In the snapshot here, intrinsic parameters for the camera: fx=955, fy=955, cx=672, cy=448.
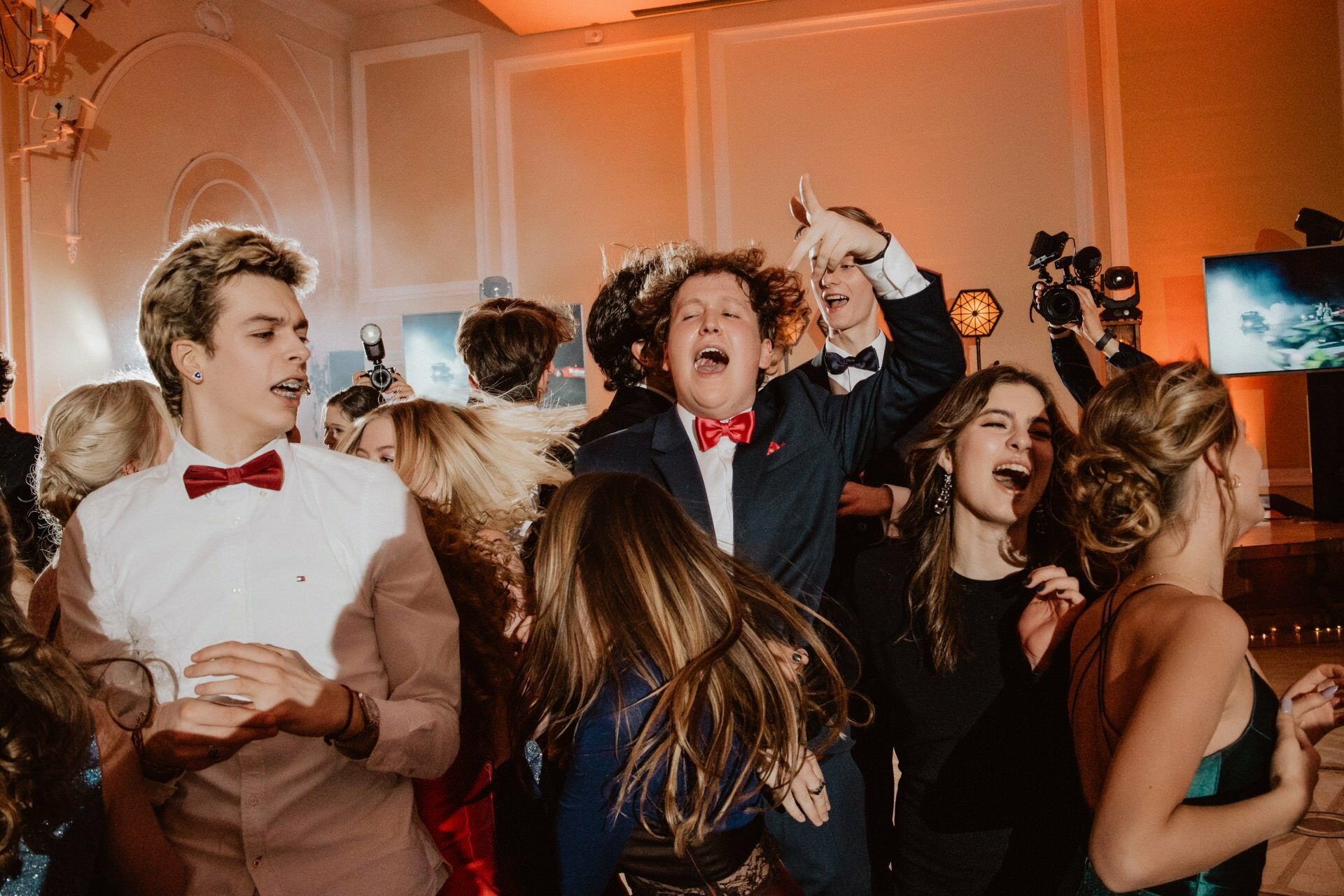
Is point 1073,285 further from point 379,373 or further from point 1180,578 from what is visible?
point 1180,578

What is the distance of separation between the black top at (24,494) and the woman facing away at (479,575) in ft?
3.88

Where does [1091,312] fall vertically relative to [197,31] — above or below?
below

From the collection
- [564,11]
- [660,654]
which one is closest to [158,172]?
[564,11]

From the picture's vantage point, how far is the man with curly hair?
78.3 inches

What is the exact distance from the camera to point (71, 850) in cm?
103

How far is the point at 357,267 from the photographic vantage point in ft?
26.4

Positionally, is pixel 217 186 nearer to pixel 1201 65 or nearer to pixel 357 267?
pixel 357 267

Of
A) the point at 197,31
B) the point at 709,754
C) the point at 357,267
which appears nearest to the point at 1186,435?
the point at 709,754

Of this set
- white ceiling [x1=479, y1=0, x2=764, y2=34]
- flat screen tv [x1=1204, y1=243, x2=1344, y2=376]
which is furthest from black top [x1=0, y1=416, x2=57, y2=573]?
flat screen tv [x1=1204, y1=243, x2=1344, y2=376]

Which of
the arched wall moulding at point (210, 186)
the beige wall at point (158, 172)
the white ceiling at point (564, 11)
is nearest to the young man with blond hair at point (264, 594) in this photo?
the beige wall at point (158, 172)

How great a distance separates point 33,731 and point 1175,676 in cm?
132

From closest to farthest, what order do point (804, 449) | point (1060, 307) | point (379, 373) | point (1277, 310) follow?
point (804, 449) → point (379, 373) → point (1060, 307) → point (1277, 310)

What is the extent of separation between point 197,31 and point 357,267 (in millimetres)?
2102

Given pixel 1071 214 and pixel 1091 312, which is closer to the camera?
pixel 1091 312
